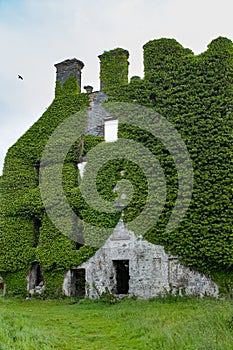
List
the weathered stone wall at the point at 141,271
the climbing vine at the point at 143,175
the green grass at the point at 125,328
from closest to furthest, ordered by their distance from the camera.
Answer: the green grass at the point at 125,328 < the weathered stone wall at the point at 141,271 < the climbing vine at the point at 143,175

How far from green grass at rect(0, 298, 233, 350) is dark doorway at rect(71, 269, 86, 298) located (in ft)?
9.52

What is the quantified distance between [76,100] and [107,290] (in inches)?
361

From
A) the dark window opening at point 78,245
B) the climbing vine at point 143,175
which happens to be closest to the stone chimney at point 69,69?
the climbing vine at point 143,175

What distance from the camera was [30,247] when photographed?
798 inches

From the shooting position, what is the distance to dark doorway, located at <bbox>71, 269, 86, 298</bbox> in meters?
19.4

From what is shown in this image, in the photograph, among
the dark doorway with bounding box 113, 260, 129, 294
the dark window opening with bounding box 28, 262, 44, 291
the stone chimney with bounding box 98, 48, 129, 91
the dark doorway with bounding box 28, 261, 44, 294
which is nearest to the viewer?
the dark doorway with bounding box 113, 260, 129, 294

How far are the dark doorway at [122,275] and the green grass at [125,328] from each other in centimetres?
281

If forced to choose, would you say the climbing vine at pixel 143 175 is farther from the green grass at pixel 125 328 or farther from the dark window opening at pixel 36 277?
the green grass at pixel 125 328

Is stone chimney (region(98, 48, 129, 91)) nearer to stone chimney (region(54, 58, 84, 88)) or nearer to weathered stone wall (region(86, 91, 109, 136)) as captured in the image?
weathered stone wall (region(86, 91, 109, 136))

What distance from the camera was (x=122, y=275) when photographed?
1958 cm

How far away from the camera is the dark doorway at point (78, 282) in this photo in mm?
19375

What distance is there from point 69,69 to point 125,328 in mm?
14963

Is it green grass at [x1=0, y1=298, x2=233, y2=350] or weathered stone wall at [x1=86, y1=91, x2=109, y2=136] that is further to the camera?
weathered stone wall at [x1=86, y1=91, x2=109, y2=136]

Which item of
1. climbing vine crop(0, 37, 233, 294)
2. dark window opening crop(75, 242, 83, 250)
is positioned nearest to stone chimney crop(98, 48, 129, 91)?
climbing vine crop(0, 37, 233, 294)
